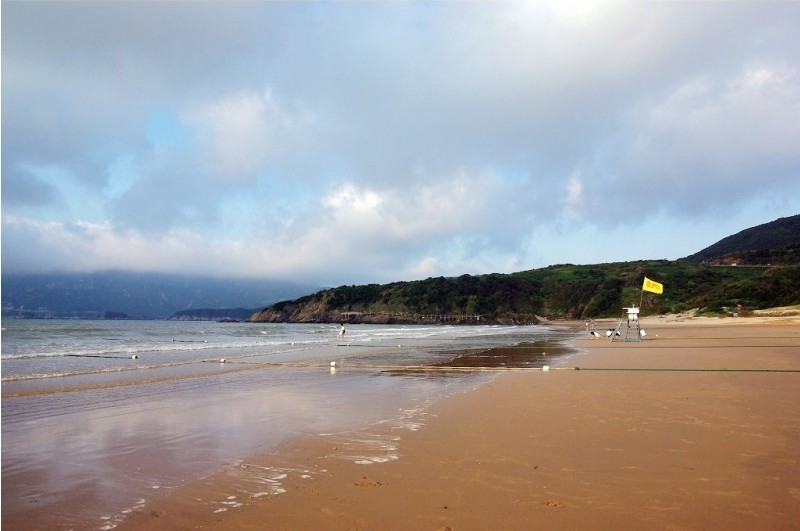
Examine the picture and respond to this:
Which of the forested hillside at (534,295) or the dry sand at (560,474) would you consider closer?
the dry sand at (560,474)

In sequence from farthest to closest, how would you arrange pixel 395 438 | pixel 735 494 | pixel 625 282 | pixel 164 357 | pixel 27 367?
pixel 625 282 < pixel 164 357 < pixel 27 367 < pixel 395 438 < pixel 735 494

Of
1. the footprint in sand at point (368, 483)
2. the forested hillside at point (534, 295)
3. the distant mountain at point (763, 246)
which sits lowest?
the footprint in sand at point (368, 483)

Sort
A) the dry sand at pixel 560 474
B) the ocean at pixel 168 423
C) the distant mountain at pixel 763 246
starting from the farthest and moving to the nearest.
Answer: the distant mountain at pixel 763 246 < the ocean at pixel 168 423 < the dry sand at pixel 560 474

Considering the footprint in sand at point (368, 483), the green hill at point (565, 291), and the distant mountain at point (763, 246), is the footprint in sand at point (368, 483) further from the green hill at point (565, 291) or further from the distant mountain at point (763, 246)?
the distant mountain at point (763, 246)

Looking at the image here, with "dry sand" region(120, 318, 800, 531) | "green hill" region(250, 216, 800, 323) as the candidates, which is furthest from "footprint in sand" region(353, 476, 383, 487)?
"green hill" region(250, 216, 800, 323)

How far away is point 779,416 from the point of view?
8.77m

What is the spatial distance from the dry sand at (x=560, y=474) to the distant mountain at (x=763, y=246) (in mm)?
125431

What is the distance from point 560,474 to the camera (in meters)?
5.93

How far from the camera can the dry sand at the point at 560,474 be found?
4.69 meters

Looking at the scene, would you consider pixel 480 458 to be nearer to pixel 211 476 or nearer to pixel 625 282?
pixel 211 476

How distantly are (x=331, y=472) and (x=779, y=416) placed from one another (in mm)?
7945

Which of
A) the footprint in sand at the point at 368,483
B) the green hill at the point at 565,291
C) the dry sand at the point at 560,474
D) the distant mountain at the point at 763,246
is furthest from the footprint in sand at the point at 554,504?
the distant mountain at the point at 763,246

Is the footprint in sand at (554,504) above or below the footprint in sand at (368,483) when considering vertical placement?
above

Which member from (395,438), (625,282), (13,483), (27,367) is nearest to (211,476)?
(13,483)
